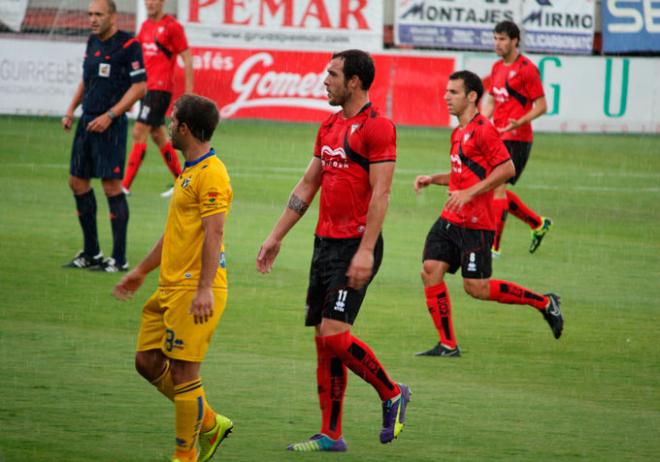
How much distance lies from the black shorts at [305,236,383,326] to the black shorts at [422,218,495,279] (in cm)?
225

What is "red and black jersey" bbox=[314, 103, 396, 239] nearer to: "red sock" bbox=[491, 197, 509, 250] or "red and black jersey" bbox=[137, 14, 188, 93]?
"red sock" bbox=[491, 197, 509, 250]

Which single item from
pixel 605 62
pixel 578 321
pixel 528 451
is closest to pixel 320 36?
pixel 605 62

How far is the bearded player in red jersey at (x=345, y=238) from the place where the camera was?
21.5 feet

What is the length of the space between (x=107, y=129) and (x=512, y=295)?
14.2ft

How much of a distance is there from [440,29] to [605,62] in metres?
4.01

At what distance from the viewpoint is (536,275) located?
12.6 metres

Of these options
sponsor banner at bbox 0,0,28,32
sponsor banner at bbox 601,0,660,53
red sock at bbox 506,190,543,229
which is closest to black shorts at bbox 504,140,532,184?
red sock at bbox 506,190,543,229

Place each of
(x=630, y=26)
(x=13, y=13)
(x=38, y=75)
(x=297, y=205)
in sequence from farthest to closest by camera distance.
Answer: (x=630, y=26) < (x=13, y=13) < (x=38, y=75) < (x=297, y=205)

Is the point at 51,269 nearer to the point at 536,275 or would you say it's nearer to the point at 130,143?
the point at 536,275

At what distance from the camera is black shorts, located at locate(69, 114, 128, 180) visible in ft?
37.6

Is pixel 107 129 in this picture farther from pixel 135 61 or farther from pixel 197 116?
pixel 197 116

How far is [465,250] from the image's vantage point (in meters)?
9.01

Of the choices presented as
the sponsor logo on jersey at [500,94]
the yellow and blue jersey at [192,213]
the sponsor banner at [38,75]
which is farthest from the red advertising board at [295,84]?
the yellow and blue jersey at [192,213]

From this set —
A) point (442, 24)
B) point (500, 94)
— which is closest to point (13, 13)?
point (442, 24)
